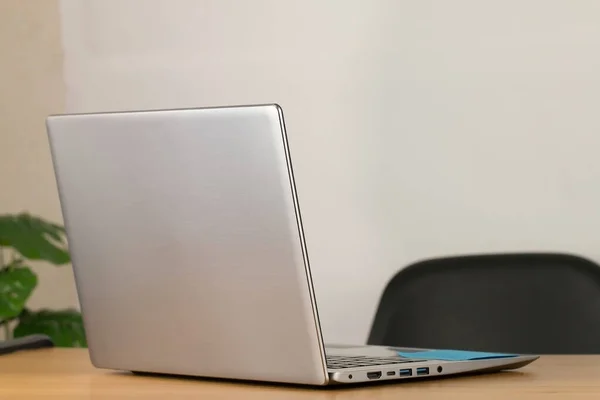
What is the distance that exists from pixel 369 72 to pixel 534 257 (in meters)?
0.58

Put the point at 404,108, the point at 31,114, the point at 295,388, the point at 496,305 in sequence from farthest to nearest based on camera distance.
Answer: the point at 31,114 → the point at 404,108 → the point at 496,305 → the point at 295,388

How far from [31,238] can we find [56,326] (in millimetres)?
188

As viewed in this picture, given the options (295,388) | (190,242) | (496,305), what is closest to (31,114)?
(496,305)

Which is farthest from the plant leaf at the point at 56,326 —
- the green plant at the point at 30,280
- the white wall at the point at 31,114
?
the white wall at the point at 31,114

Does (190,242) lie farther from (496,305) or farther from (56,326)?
(56,326)

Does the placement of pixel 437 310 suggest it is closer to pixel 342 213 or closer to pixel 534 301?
pixel 534 301

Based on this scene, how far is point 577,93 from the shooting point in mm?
1608

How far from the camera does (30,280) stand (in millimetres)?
1472

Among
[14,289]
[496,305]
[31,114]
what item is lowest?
[496,305]

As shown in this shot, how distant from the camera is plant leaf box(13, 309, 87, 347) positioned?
155 cm

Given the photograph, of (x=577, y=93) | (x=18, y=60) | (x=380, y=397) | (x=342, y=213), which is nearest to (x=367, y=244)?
(x=342, y=213)

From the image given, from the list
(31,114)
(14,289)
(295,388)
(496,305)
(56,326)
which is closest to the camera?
(295,388)

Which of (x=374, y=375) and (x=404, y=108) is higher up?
(x=404, y=108)

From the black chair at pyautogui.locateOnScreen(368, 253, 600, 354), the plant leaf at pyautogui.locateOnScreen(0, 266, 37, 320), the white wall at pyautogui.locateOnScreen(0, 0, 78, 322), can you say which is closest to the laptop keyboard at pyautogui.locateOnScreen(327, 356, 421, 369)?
the black chair at pyautogui.locateOnScreen(368, 253, 600, 354)
